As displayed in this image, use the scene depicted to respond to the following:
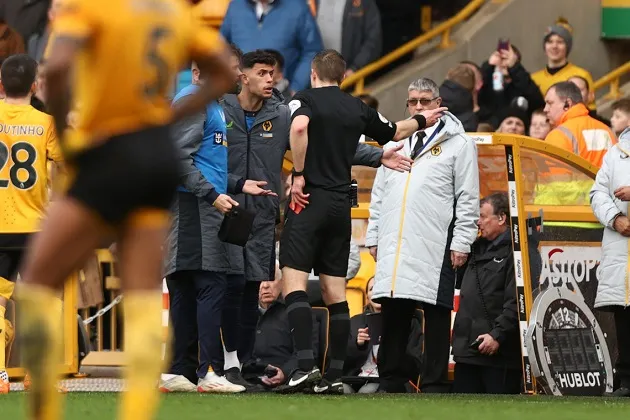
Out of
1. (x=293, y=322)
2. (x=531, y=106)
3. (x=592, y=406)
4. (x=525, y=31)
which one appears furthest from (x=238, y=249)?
(x=525, y=31)

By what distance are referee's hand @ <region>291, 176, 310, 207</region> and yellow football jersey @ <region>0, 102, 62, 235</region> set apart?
5.25ft

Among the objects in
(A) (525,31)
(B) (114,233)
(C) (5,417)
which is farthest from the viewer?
(A) (525,31)

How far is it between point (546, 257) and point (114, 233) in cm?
640

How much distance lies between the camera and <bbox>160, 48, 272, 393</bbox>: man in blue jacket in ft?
37.1

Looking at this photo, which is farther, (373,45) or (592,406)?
(373,45)

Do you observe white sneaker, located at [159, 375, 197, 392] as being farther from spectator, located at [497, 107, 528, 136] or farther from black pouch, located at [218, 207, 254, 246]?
spectator, located at [497, 107, 528, 136]

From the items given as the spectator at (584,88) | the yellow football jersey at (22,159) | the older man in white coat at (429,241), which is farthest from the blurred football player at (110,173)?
the spectator at (584,88)

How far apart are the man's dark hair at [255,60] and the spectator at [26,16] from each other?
6.81 m

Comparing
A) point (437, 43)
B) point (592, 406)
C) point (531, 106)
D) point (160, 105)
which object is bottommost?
point (592, 406)

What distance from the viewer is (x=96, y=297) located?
15.0 meters

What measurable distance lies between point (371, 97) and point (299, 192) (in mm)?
5941

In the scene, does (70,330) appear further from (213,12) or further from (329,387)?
(213,12)

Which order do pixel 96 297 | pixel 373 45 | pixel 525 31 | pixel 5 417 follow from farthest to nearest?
pixel 525 31
pixel 373 45
pixel 96 297
pixel 5 417

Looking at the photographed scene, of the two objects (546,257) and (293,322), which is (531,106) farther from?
(293,322)
